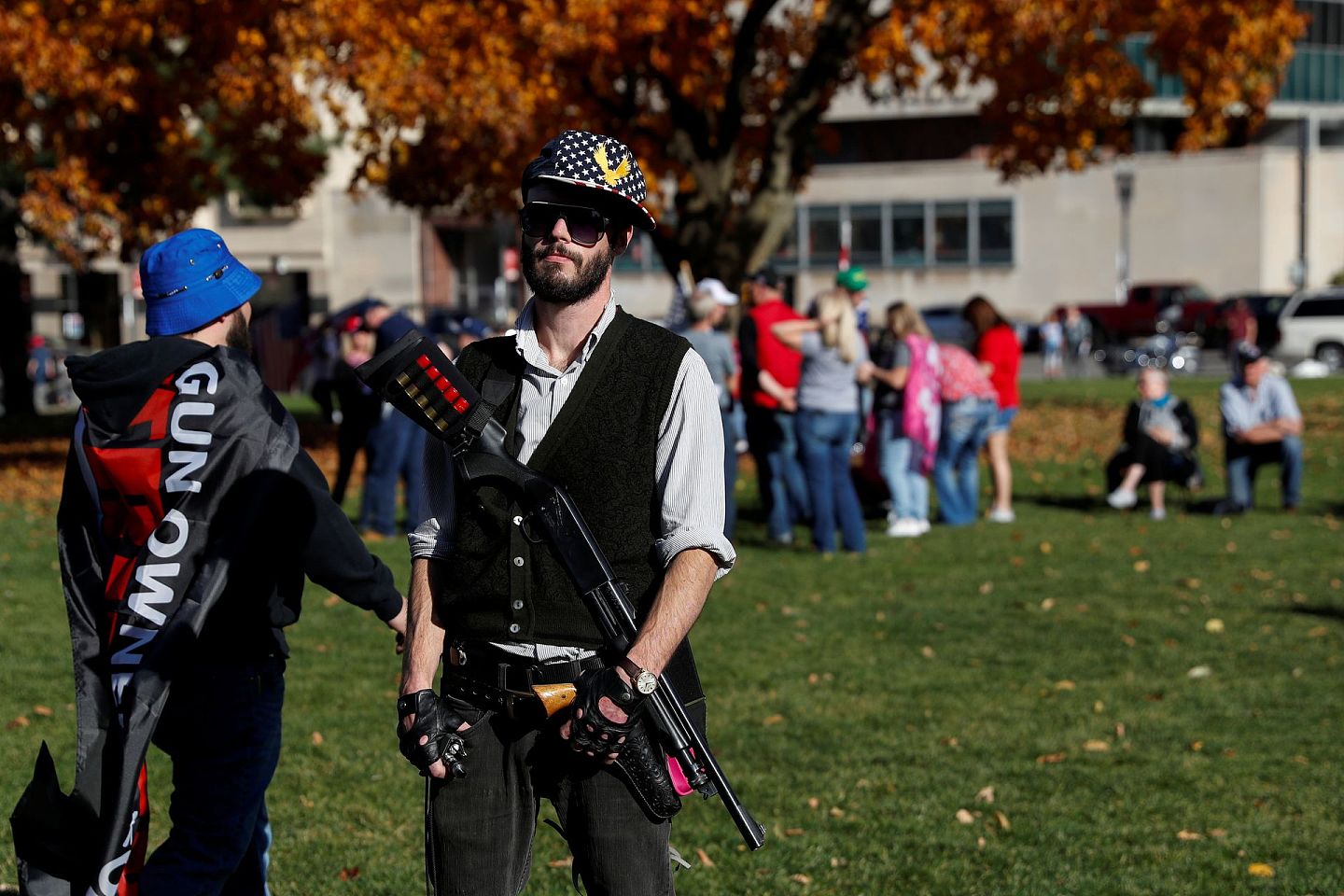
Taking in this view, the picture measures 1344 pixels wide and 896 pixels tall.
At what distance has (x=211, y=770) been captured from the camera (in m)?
4.27

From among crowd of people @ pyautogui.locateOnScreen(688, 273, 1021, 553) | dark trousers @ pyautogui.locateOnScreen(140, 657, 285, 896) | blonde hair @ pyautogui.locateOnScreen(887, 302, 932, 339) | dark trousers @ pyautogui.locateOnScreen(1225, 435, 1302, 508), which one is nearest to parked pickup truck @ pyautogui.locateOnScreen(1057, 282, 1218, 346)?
dark trousers @ pyautogui.locateOnScreen(1225, 435, 1302, 508)

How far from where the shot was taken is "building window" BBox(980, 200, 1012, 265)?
60.0 m

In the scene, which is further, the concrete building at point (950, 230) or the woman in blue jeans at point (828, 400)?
the concrete building at point (950, 230)

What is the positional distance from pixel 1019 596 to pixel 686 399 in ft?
25.2

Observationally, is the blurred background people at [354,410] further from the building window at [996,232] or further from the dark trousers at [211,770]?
the building window at [996,232]

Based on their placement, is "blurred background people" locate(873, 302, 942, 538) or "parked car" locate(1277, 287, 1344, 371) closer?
"blurred background people" locate(873, 302, 942, 538)

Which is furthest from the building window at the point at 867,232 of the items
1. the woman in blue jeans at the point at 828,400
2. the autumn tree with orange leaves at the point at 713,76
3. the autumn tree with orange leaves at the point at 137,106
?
the woman in blue jeans at the point at 828,400

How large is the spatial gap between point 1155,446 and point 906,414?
8.48 ft

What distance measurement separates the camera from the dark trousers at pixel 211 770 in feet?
13.9

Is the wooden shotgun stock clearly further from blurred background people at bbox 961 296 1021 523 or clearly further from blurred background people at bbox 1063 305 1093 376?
blurred background people at bbox 1063 305 1093 376

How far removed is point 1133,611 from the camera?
10492 mm

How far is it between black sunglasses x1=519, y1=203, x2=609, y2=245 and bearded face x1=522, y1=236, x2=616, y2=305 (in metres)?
0.02

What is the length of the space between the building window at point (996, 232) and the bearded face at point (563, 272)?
57.8m

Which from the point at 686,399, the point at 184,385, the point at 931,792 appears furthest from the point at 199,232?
the point at 931,792
